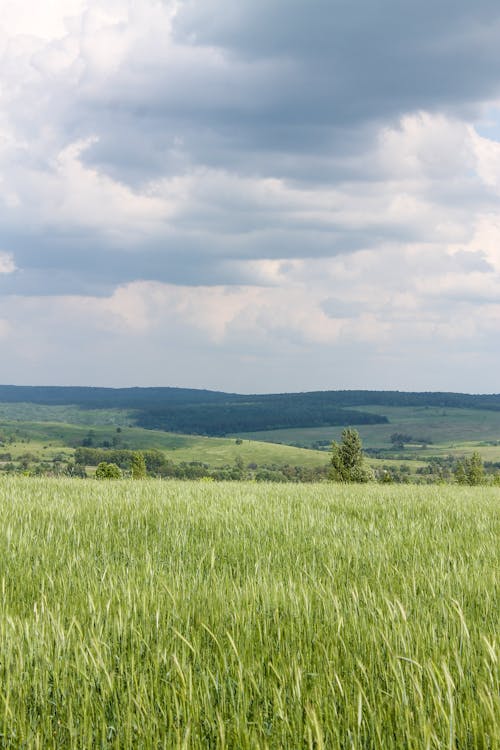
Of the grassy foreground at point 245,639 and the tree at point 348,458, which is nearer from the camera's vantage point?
the grassy foreground at point 245,639

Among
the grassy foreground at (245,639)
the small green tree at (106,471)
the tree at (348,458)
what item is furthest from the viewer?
the tree at (348,458)

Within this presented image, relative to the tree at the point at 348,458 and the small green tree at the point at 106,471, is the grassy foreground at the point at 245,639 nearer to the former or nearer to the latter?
the small green tree at the point at 106,471

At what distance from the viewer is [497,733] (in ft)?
8.60

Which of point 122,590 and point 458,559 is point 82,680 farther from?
point 458,559

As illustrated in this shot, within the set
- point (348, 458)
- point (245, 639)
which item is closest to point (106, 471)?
point (348, 458)

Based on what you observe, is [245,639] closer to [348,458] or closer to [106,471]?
[106,471]

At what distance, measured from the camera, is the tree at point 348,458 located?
72.6 m

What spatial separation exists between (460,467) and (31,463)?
4445 inches

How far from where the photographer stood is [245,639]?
3.94 metres

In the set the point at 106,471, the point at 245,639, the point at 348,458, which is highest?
the point at 245,639

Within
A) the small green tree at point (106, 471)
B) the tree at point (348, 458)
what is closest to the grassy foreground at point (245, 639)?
the small green tree at point (106, 471)

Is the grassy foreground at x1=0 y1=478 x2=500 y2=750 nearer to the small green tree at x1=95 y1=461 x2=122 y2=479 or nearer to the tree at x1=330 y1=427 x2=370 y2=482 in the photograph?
the small green tree at x1=95 y1=461 x2=122 y2=479

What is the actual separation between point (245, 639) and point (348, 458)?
2799 inches

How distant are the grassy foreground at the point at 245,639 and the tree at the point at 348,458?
6514 centimetres
